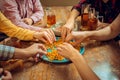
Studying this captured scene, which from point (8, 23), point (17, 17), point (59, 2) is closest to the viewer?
point (8, 23)

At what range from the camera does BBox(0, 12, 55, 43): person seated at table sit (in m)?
1.38

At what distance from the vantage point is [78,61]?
3.56 feet

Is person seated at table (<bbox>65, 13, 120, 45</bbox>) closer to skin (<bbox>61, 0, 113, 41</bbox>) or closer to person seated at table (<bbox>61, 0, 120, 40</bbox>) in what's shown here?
skin (<bbox>61, 0, 113, 41</bbox>)

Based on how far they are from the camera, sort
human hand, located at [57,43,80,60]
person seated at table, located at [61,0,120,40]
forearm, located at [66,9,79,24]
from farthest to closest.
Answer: person seated at table, located at [61,0,120,40] < forearm, located at [66,9,79,24] < human hand, located at [57,43,80,60]

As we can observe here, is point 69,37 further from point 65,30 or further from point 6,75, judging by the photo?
point 6,75

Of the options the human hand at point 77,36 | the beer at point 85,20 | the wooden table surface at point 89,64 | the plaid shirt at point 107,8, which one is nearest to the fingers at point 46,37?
the human hand at point 77,36

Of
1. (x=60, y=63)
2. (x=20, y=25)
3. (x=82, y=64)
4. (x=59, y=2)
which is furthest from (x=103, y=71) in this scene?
(x=59, y=2)

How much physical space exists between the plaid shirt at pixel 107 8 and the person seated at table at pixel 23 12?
14.7 inches

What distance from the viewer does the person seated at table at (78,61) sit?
3.31ft

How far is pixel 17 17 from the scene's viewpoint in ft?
5.42

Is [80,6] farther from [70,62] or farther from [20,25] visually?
[70,62]

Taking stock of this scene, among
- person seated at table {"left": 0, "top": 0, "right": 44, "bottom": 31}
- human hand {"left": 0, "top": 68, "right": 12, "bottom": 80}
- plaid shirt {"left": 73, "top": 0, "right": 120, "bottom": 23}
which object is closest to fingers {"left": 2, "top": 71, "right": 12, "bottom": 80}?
human hand {"left": 0, "top": 68, "right": 12, "bottom": 80}

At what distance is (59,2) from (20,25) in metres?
1.54

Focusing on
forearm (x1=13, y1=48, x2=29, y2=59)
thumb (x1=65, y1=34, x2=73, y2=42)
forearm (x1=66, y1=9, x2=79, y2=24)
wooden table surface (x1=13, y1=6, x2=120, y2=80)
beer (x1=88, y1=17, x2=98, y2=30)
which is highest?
forearm (x1=66, y1=9, x2=79, y2=24)
